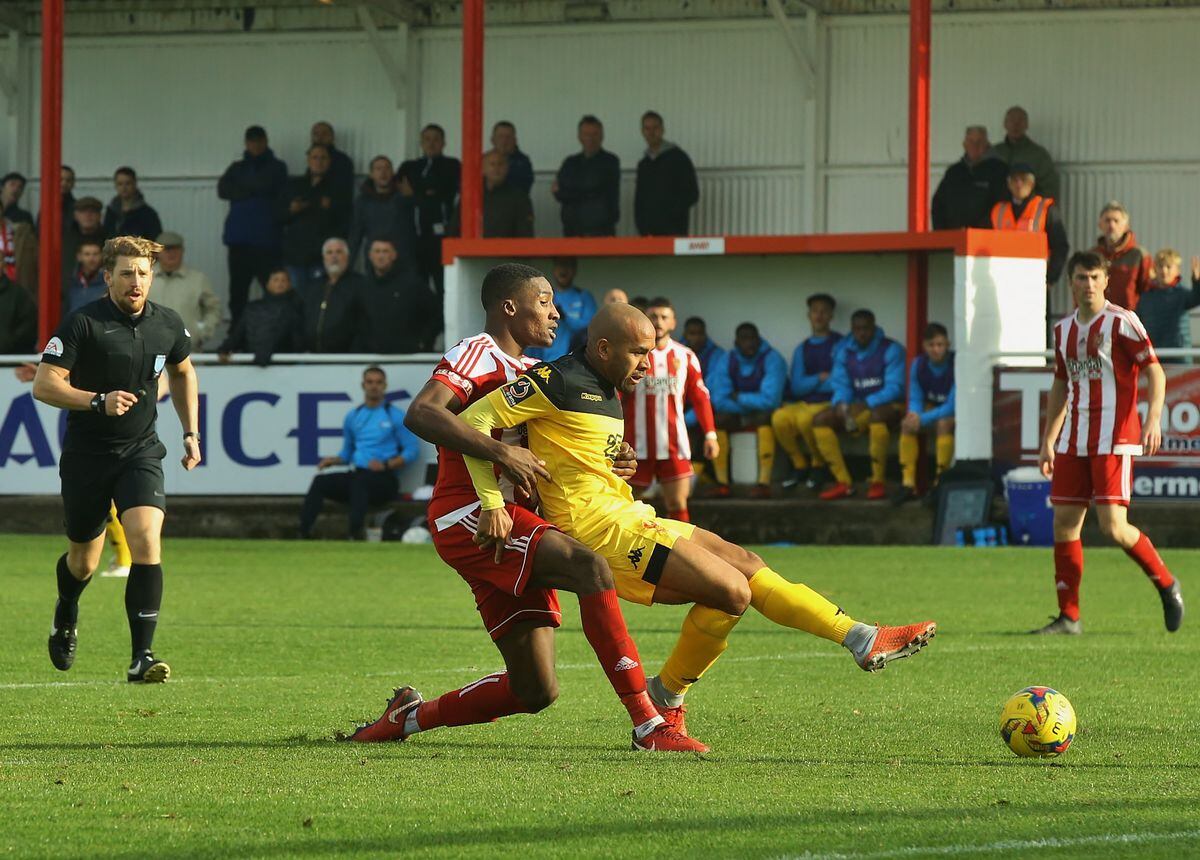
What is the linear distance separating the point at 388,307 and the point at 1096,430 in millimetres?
10284

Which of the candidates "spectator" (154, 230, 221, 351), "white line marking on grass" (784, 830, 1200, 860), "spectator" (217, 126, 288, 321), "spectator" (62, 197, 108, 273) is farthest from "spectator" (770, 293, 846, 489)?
"white line marking on grass" (784, 830, 1200, 860)

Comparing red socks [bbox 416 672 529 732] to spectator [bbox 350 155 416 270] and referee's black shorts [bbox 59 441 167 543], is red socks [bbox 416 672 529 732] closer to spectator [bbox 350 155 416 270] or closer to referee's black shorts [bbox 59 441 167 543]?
referee's black shorts [bbox 59 441 167 543]

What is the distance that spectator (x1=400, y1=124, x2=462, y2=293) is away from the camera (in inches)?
869

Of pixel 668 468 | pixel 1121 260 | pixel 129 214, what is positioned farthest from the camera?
pixel 129 214

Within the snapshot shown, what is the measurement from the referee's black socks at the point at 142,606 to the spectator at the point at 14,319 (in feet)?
43.4

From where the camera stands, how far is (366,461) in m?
19.5

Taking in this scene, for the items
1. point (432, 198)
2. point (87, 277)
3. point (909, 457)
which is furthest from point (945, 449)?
point (87, 277)

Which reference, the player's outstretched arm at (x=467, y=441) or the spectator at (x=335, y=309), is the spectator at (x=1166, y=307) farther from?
the player's outstretched arm at (x=467, y=441)

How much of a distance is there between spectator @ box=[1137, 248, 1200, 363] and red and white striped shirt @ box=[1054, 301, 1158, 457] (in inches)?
294

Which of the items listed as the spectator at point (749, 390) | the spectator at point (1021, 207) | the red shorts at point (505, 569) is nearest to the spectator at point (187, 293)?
the spectator at point (749, 390)

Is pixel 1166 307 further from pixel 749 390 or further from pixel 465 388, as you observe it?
pixel 465 388

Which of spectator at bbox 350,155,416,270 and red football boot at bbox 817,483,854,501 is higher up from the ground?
spectator at bbox 350,155,416,270

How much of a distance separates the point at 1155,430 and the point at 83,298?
13.6 m

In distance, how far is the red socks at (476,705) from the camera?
22.4ft
